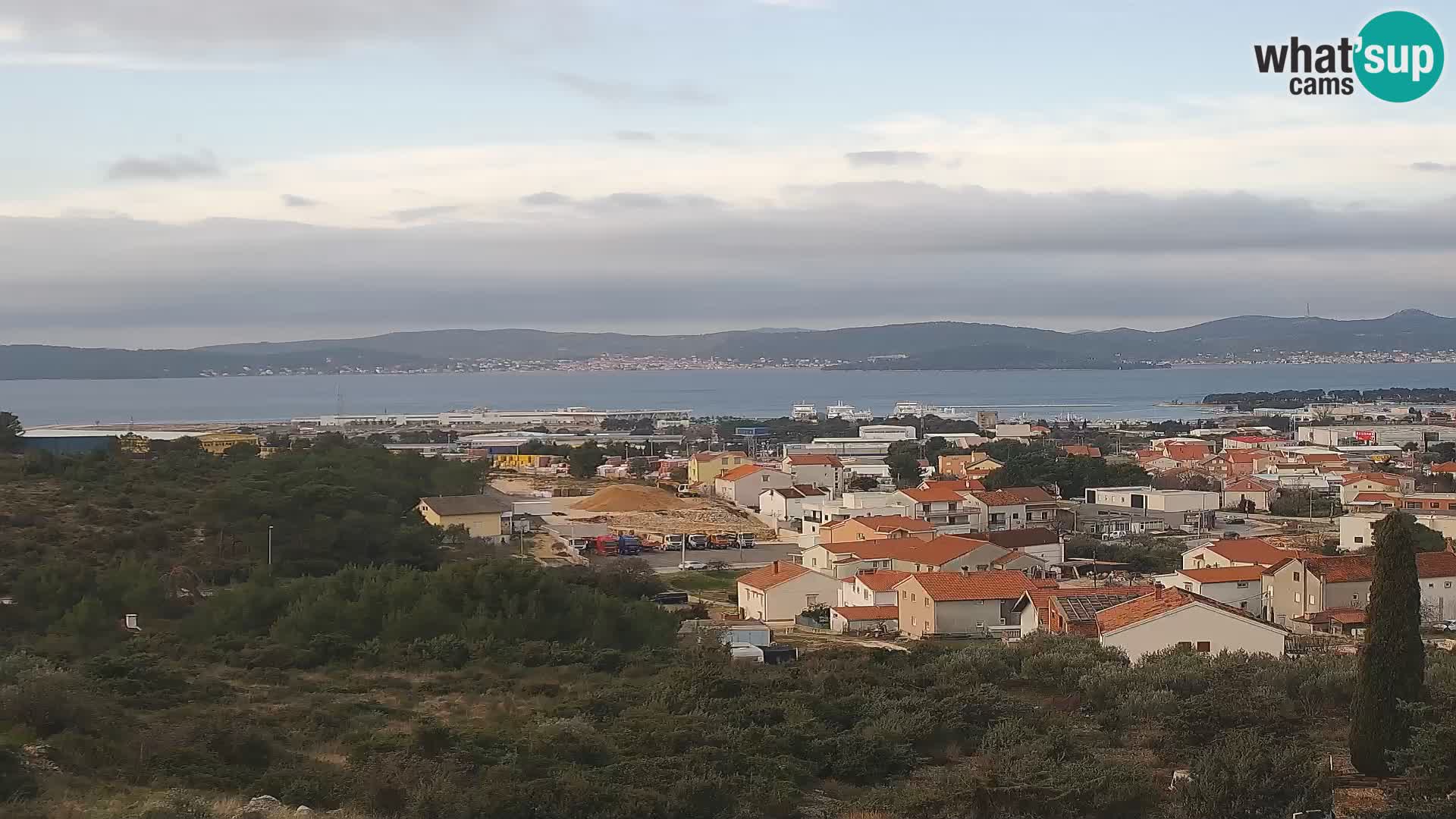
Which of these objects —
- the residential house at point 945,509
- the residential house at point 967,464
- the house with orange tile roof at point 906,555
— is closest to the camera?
the house with orange tile roof at point 906,555

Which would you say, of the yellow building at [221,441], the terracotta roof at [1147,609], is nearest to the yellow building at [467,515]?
the terracotta roof at [1147,609]

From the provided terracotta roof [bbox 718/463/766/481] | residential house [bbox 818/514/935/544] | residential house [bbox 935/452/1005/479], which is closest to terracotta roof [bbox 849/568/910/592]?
residential house [bbox 818/514/935/544]

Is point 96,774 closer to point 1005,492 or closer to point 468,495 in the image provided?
point 468,495

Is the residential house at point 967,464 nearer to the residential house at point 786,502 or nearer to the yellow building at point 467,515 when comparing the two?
the residential house at point 786,502

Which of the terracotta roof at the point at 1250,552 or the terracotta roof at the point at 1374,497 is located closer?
the terracotta roof at the point at 1250,552

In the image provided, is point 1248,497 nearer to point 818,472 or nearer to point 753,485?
point 818,472

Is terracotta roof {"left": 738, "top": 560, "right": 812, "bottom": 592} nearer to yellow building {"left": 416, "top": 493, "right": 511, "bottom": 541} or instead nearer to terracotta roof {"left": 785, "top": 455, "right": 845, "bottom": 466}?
yellow building {"left": 416, "top": 493, "right": 511, "bottom": 541}
